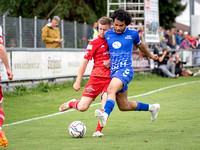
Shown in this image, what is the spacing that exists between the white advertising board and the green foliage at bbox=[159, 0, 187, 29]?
670 inches

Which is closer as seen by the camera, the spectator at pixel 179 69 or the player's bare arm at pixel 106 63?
the player's bare arm at pixel 106 63

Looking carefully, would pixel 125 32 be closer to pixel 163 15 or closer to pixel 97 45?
pixel 97 45

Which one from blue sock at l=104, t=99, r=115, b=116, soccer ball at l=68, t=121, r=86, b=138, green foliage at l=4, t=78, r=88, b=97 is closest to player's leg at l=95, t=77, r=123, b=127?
blue sock at l=104, t=99, r=115, b=116

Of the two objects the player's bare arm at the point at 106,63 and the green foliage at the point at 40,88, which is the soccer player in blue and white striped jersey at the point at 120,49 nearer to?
the player's bare arm at the point at 106,63

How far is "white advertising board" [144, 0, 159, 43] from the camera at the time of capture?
25.8 meters

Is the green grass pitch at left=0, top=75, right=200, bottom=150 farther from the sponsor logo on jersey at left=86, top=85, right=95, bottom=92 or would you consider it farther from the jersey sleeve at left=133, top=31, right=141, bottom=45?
the jersey sleeve at left=133, top=31, right=141, bottom=45

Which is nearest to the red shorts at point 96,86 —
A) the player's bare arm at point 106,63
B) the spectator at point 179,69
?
the player's bare arm at point 106,63

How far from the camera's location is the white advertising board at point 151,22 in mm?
25812

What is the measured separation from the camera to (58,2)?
30.5 metres

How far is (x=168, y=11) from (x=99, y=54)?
1537 inches

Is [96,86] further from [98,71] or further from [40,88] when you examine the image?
[40,88]

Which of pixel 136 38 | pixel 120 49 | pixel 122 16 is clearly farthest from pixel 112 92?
pixel 122 16

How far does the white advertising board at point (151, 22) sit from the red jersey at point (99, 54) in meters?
17.4

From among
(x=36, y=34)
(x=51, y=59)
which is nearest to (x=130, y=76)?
(x=51, y=59)
